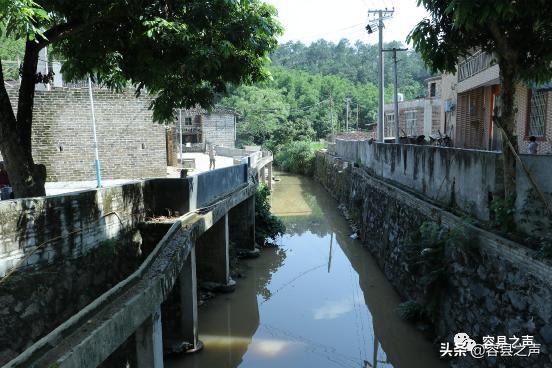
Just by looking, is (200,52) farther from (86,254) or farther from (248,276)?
(248,276)

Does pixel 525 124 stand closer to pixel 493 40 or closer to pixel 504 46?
pixel 493 40

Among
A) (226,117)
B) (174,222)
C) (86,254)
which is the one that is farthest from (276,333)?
(226,117)

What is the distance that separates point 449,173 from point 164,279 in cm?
612

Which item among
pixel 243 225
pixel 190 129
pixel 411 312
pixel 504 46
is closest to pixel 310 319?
pixel 411 312

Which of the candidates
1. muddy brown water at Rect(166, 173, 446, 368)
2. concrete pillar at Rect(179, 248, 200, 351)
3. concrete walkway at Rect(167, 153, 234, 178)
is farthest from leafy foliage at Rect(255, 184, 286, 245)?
concrete pillar at Rect(179, 248, 200, 351)

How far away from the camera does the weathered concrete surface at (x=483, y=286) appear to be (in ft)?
18.1

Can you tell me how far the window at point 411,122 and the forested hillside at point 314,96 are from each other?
11.2 meters

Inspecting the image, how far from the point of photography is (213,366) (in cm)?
817

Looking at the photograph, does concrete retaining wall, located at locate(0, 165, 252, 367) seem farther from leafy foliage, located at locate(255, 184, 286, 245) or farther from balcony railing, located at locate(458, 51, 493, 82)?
balcony railing, located at locate(458, 51, 493, 82)

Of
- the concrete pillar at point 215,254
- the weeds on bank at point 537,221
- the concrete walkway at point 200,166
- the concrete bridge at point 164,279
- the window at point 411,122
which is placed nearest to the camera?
the concrete bridge at point 164,279

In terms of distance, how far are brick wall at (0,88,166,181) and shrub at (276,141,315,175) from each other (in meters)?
25.5

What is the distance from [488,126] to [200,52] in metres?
15.3

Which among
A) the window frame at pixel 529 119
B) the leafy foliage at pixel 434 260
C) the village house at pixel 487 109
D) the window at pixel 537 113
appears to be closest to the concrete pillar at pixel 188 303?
the leafy foliage at pixel 434 260

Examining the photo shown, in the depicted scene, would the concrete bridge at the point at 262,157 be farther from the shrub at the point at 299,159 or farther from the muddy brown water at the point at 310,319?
the muddy brown water at the point at 310,319
